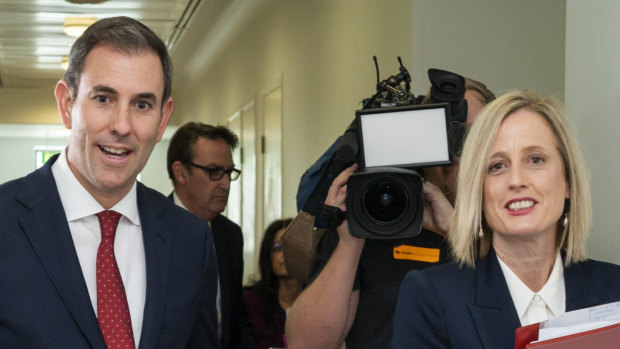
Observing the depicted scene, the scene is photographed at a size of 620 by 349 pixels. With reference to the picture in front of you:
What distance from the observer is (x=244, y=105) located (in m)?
8.10

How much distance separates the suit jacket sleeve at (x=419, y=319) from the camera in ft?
5.78

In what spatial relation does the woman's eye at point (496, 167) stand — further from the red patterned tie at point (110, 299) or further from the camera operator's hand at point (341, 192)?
the red patterned tie at point (110, 299)

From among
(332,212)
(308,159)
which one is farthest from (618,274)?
(308,159)

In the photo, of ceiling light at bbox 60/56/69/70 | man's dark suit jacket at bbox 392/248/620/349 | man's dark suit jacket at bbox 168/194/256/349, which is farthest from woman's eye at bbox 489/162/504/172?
ceiling light at bbox 60/56/69/70

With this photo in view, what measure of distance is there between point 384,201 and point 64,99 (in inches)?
30.3

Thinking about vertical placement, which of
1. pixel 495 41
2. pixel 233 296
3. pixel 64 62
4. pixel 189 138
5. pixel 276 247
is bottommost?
pixel 233 296

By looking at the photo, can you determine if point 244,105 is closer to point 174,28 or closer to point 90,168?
point 174,28

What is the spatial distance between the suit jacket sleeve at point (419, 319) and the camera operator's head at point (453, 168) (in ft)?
1.56

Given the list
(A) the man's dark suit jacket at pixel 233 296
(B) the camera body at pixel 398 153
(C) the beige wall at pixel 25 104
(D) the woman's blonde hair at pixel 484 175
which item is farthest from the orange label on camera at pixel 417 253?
(C) the beige wall at pixel 25 104

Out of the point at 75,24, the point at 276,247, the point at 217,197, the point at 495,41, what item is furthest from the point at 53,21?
the point at 495,41

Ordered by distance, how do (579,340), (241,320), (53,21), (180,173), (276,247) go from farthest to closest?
(53,21) → (276,247) → (180,173) → (241,320) → (579,340)

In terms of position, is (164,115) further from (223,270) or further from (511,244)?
(223,270)

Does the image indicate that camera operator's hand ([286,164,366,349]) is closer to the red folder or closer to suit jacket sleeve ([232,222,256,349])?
the red folder

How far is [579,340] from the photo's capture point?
1.44m
